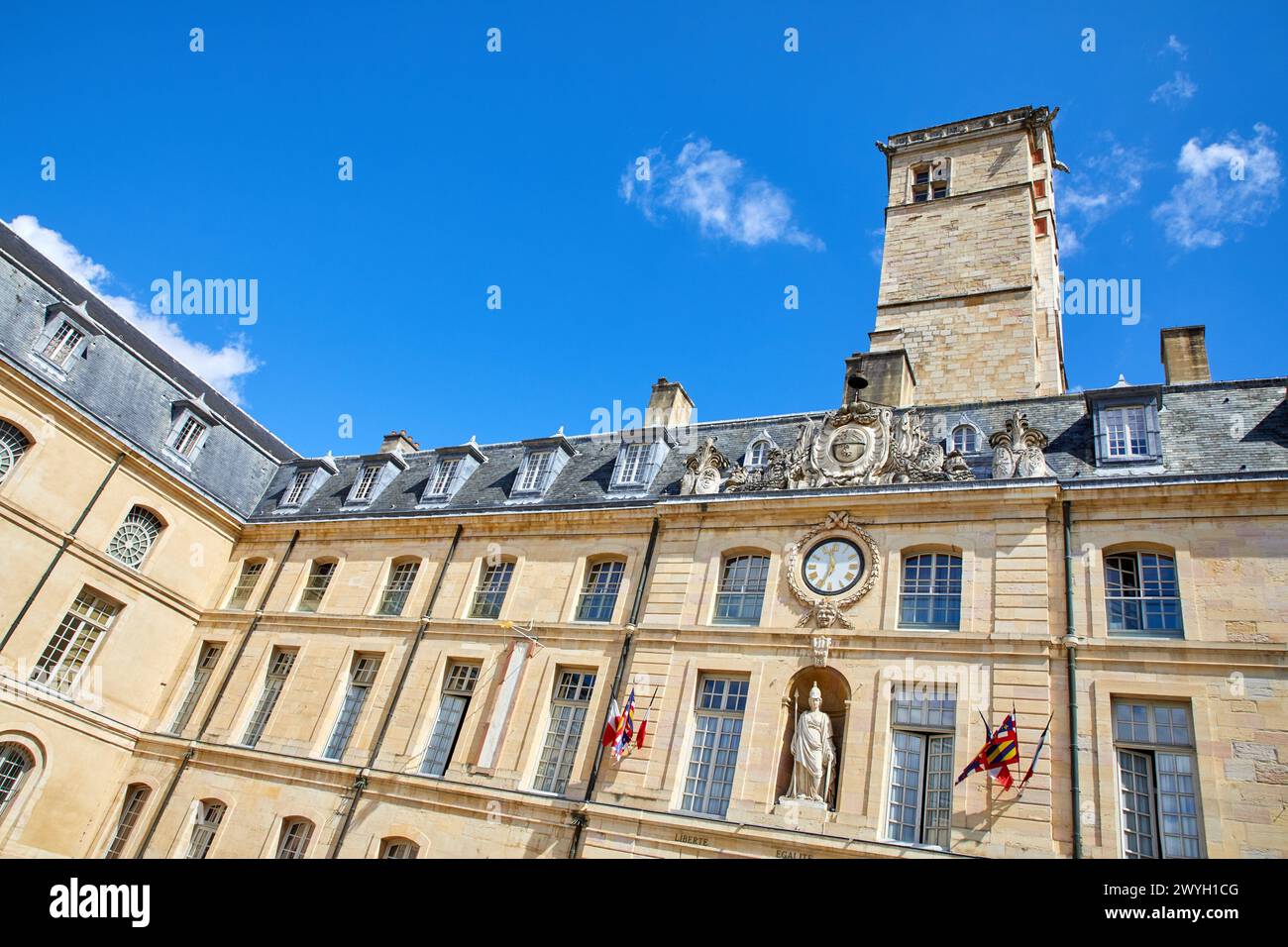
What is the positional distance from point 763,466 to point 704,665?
470 centimetres

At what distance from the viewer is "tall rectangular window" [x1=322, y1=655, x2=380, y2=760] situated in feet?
62.8

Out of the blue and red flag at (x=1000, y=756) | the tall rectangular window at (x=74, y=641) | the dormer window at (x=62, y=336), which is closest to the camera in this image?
the blue and red flag at (x=1000, y=756)

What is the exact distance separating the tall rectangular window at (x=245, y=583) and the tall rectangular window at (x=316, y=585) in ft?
6.30

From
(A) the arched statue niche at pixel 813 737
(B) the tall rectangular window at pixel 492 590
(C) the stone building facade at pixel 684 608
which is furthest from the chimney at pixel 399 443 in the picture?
(A) the arched statue niche at pixel 813 737

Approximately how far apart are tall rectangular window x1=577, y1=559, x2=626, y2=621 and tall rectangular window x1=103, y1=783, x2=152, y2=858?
1181 centimetres

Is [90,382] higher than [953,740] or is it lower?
higher

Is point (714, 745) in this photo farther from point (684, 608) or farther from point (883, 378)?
point (883, 378)

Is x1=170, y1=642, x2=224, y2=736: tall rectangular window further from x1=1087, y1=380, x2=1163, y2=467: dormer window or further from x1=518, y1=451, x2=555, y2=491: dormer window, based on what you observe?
x1=1087, y1=380, x2=1163, y2=467: dormer window

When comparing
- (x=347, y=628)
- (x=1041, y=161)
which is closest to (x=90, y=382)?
(x=347, y=628)

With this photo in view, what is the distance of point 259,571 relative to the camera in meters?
23.6

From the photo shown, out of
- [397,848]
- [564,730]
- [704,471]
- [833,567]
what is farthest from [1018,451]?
[397,848]

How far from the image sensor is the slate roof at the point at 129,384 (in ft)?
66.6

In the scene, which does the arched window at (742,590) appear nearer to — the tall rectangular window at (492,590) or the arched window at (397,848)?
the tall rectangular window at (492,590)
